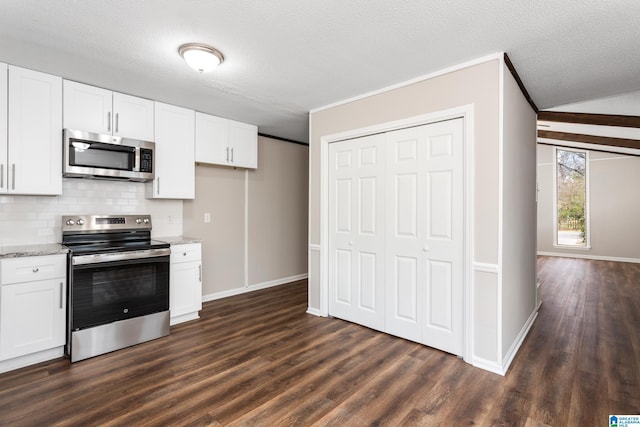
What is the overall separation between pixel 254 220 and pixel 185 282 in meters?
1.68

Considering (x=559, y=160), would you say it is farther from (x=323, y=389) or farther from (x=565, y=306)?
(x=323, y=389)

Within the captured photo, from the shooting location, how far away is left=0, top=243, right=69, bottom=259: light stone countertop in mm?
2559

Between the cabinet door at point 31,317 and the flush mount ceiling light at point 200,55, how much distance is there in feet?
7.11

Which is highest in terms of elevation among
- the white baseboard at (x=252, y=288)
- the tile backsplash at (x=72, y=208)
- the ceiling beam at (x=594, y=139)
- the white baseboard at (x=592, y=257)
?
the ceiling beam at (x=594, y=139)

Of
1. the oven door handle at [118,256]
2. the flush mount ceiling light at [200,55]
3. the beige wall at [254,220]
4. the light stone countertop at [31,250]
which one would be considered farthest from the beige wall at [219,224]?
the flush mount ceiling light at [200,55]

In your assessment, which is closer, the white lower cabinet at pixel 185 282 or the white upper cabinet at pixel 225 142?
the white lower cabinet at pixel 185 282

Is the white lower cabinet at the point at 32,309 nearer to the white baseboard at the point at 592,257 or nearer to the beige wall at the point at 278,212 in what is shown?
the beige wall at the point at 278,212

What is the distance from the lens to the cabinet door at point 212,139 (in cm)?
413

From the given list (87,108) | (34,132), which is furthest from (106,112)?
(34,132)

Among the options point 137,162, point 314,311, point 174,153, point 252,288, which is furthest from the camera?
point 252,288

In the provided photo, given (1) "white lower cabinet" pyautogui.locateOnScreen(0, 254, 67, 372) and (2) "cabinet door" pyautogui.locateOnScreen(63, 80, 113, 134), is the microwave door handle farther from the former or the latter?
(1) "white lower cabinet" pyautogui.locateOnScreen(0, 254, 67, 372)

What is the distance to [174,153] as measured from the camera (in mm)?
3867

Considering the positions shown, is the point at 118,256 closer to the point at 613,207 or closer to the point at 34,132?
the point at 34,132

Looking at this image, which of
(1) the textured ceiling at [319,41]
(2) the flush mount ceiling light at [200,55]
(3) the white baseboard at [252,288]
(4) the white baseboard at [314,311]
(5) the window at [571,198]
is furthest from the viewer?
(5) the window at [571,198]
